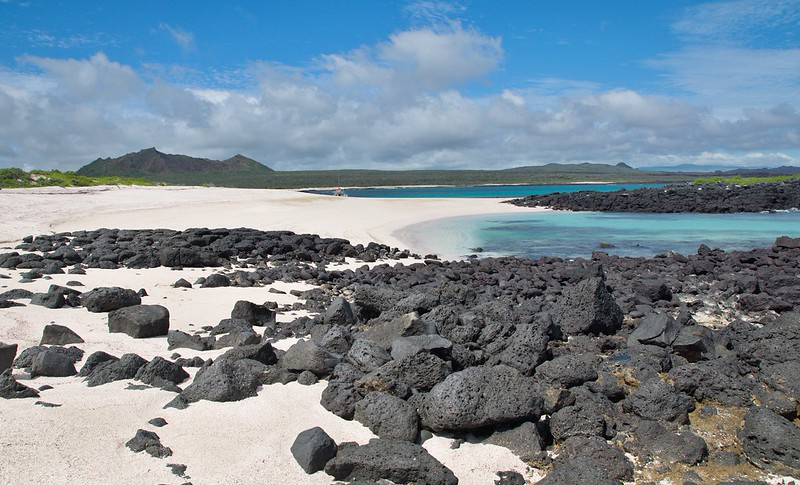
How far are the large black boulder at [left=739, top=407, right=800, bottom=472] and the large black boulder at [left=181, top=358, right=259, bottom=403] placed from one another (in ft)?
14.0

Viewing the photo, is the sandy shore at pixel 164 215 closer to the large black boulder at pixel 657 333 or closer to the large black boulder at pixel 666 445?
the large black boulder at pixel 657 333

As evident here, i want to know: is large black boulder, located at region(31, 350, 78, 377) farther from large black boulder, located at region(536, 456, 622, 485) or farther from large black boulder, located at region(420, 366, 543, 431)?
large black boulder, located at region(536, 456, 622, 485)

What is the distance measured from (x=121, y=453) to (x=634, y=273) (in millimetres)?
11463

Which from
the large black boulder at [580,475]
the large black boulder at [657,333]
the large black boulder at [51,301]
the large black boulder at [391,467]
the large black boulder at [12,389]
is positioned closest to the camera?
the large black boulder at [580,475]

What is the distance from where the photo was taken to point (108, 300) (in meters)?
8.18

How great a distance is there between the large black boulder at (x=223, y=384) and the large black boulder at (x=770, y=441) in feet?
14.0

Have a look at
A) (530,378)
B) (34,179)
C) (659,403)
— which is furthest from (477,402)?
(34,179)

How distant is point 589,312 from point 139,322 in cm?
568

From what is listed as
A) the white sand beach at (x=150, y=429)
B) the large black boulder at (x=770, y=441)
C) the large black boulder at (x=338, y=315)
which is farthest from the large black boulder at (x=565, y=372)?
the large black boulder at (x=338, y=315)

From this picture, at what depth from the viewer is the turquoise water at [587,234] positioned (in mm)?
19812

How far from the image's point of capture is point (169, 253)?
1312 cm

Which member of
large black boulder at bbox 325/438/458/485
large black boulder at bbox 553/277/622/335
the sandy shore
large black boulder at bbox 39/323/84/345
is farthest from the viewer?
the sandy shore

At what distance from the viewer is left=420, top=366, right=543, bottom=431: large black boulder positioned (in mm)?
4770

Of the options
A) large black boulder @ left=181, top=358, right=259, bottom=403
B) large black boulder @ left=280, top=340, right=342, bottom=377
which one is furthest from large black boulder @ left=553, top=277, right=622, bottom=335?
large black boulder @ left=181, top=358, right=259, bottom=403
